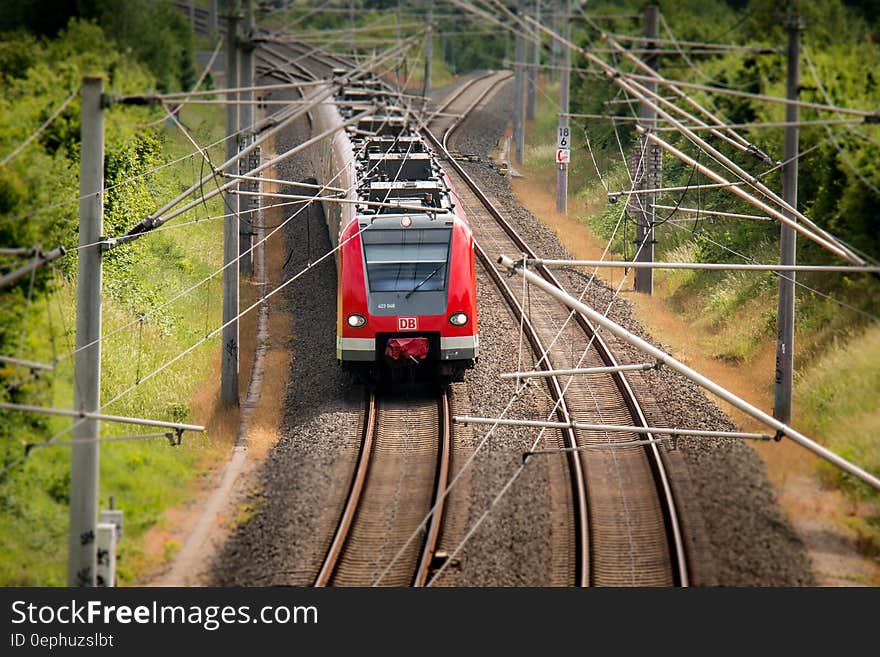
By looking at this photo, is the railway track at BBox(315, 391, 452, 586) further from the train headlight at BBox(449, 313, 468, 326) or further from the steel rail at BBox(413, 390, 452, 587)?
the train headlight at BBox(449, 313, 468, 326)

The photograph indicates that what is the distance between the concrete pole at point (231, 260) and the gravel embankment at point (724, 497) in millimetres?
7393

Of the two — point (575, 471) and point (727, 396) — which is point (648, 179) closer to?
point (575, 471)

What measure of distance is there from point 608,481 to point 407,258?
533 centimetres

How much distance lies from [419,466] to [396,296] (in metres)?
3.21

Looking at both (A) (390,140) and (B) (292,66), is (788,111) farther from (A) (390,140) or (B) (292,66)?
(B) (292,66)

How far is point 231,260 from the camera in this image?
20.3 meters

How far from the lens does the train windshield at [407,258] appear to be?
787 inches

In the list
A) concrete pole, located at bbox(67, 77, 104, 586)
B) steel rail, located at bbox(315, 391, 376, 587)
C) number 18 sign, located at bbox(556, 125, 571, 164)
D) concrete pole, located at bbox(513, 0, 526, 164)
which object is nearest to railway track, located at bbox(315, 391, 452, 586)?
steel rail, located at bbox(315, 391, 376, 587)

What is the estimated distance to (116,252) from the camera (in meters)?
24.6

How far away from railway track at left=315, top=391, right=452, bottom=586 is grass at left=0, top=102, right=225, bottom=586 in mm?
2458

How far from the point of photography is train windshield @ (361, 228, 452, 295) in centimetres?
2000

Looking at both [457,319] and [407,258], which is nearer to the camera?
[457,319]

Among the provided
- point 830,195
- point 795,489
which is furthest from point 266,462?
point 830,195

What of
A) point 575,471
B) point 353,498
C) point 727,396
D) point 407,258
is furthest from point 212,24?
point 727,396
